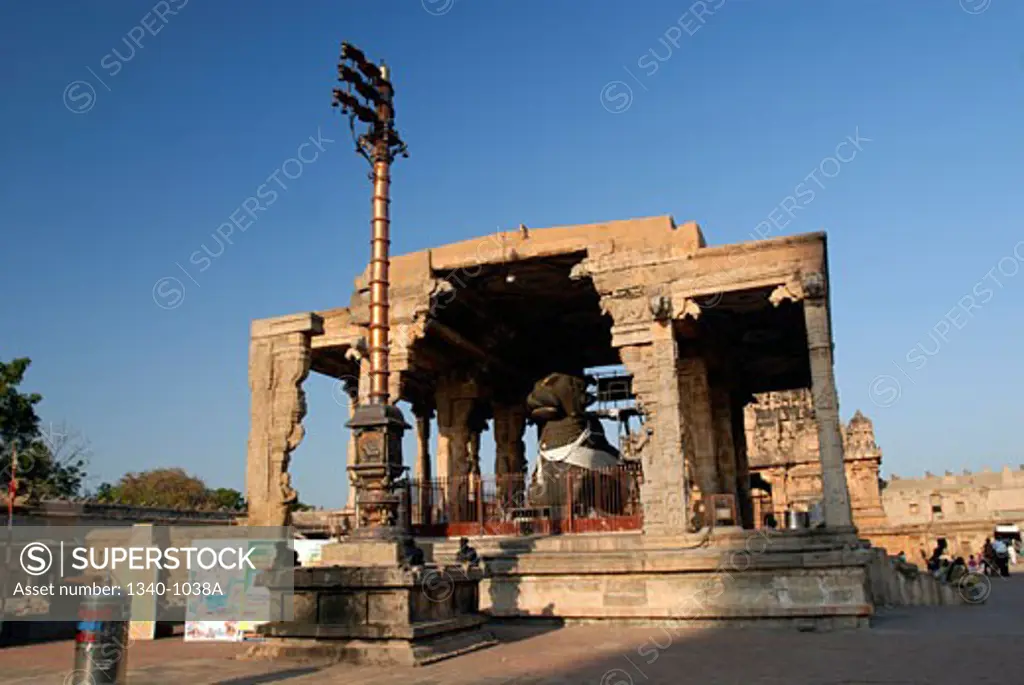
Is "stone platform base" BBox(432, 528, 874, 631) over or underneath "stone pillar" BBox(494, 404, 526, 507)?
underneath

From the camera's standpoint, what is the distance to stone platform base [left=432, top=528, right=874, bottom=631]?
11922 millimetres

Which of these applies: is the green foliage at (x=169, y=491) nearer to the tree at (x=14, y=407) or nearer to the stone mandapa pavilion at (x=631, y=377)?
the tree at (x=14, y=407)

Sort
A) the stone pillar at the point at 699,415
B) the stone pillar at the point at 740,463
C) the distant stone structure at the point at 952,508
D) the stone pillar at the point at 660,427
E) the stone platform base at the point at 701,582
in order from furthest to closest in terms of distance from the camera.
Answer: the distant stone structure at the point at 952,508 → the stone pillar at the point at 740,463 → the stone pillar at the point at 699,415 → the stone pillar at the point at 660,427 → the stone platform base at the point at 701,582

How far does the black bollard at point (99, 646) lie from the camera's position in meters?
6.33

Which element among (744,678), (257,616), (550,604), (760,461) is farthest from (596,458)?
(760,461)

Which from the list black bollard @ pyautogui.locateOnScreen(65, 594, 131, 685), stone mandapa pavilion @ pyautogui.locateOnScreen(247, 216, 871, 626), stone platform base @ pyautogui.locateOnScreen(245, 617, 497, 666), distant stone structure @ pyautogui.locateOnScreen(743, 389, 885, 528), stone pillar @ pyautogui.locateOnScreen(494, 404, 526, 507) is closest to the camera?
black bollard @ pyautogui.locateOnScreen(65, 594, 131, 685)

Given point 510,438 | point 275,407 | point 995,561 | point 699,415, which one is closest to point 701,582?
point 699,415

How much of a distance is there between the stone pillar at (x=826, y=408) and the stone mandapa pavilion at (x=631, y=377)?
33mm

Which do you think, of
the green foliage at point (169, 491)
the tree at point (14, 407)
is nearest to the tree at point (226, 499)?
the green foliage at point (169, 491)

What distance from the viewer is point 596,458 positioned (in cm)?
1900

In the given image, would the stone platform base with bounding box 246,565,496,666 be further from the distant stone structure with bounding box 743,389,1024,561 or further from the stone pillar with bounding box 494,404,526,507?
the distant stone structure with bounding box 743,389,1024,561

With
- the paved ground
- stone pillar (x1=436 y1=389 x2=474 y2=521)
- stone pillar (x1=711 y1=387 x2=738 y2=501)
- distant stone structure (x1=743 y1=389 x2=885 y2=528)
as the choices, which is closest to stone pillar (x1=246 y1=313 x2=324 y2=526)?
stone pillar (x1=436 y1=389 x2=474 y2=521)

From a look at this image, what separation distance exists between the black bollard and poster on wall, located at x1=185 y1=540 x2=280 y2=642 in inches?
204

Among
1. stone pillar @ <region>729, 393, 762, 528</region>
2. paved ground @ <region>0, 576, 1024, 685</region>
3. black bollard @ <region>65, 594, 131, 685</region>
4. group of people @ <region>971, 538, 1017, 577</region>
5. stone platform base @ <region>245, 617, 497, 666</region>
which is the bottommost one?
group of people @ <region>971, 538, 1017, 577</region>
